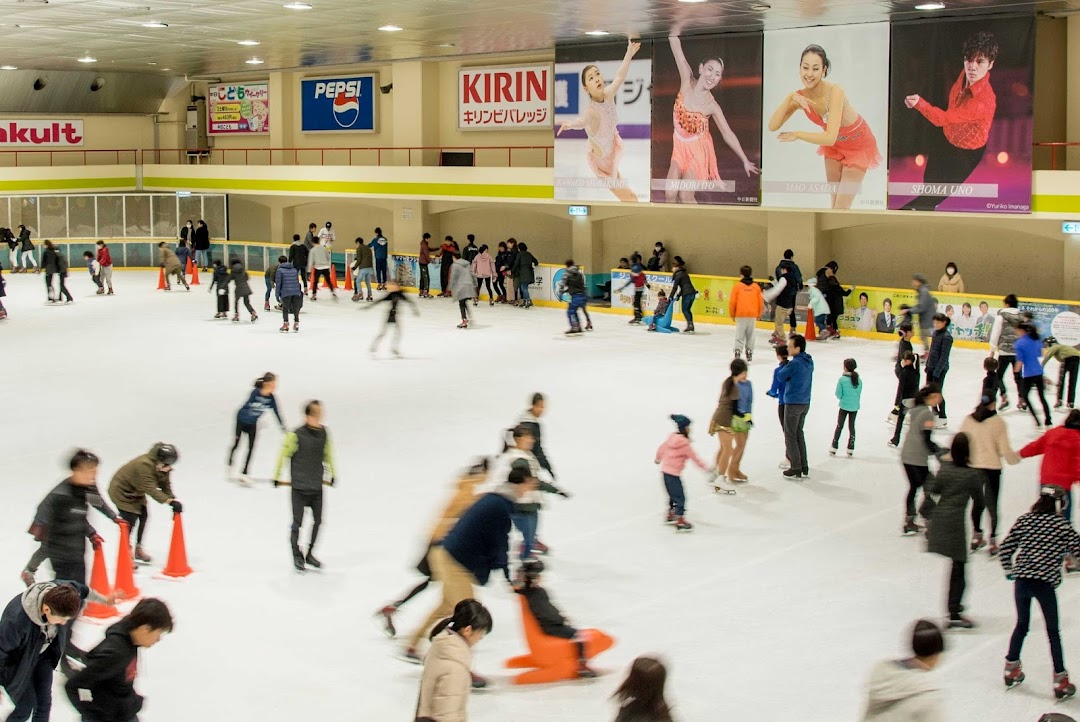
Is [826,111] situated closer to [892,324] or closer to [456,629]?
[892,324]

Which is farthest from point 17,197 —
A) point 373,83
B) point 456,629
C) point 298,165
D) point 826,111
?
point 456,629

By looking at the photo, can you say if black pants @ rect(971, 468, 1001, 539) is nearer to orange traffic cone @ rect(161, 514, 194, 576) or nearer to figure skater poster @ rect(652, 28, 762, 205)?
orange traffic cone @ rect(161, 514, 194, 576)

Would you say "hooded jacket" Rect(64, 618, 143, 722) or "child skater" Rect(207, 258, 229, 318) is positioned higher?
"child skater" Rect(207, 258, 229, 318)

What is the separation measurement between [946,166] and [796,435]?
11349 mm

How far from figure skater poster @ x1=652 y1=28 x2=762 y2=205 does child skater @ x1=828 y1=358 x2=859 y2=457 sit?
1205 cm

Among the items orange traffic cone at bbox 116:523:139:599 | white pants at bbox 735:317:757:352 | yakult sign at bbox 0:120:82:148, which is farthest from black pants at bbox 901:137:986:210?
yakult sign at bbox 0:120:82:148

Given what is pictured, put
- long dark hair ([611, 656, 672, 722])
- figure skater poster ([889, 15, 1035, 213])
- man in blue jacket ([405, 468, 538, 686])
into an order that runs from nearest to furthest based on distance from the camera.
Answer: long dark hair ([611, 656, 672, 722]) < man in blue jacket ([405, 468, 538, 686]) < figure skater poster ([889, 15, 1035, 213])

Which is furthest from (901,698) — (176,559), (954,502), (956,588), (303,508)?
(176,559)

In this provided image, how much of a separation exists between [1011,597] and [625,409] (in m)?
8.13

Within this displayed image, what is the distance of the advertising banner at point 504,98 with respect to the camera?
107 feet

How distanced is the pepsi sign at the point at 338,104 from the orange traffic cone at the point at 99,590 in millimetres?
29069

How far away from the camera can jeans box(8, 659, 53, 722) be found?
661 centimetres

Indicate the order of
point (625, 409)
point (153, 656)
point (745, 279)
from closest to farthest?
point (153, 656) < point (625, 409) < point (745, 279)

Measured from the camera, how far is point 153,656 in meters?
8.66
